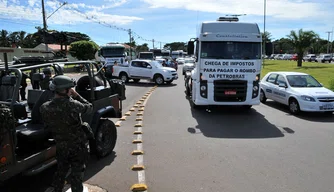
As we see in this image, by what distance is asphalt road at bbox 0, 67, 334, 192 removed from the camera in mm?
4512

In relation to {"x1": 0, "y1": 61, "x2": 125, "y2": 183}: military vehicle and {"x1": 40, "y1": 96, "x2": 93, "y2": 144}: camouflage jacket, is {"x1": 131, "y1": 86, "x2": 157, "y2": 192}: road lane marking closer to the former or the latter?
{"x1": 0, "y1": 61, "x2": 125, "y2": 183}: military vehicle

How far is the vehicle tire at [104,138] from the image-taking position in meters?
5.39

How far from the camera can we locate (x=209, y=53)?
389 inches

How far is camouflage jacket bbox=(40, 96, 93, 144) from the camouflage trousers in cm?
9

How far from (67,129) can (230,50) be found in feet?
24.3

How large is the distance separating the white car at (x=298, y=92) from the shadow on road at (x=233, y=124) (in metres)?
1.27

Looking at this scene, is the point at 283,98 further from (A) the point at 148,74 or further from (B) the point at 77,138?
(A) the point at 148,74

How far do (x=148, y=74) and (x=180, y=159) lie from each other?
51.9ft

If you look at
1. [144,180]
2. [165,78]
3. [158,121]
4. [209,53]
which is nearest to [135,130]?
[158,121]

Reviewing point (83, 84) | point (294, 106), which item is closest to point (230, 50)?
point (294, 106)

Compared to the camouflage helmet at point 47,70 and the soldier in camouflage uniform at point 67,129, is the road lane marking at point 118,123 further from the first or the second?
the soldier in camouflage uniform at point 67,129

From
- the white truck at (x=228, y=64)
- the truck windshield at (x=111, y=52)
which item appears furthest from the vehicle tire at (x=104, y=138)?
the truck windshield at (x=111, y=52)

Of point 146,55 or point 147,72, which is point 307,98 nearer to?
point 147,72

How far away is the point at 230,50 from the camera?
9.88 m
